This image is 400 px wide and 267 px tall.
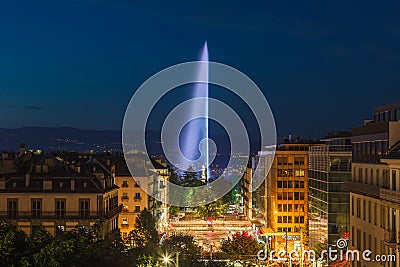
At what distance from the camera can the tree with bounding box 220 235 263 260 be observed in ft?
182

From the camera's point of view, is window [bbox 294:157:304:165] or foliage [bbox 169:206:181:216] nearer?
window [bbox 294:157:304:165]

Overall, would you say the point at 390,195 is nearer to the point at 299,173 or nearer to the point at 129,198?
the point at 129,198

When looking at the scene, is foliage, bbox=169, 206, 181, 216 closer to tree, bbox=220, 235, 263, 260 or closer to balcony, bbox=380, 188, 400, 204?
tree, bbox=220, 235, 263, 260

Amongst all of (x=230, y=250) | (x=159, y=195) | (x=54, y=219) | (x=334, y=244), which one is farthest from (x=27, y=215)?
(x=159, y=195)

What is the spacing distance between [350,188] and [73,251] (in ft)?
76.3

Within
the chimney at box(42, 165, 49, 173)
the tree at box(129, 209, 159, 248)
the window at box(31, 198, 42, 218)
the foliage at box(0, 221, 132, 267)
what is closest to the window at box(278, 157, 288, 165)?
the tree at box(129, 209, 159, 248)

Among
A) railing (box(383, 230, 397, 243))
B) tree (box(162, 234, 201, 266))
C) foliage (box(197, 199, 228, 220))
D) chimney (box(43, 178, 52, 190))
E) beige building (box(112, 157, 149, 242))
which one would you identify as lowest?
foliage (box(197, 199, 228, 220))

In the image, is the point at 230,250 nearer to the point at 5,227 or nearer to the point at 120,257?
the point at 120,257

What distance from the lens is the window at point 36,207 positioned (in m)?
53.1

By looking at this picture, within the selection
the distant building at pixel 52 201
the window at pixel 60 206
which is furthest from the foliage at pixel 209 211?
the window at pixel 60 206

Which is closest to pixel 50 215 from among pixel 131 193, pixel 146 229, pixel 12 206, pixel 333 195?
pixel 12 206

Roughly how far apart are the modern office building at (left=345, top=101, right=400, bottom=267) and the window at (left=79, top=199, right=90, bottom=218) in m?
22.7

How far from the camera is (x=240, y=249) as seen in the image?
5616 centimetres

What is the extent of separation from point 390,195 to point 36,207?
3227 cm
